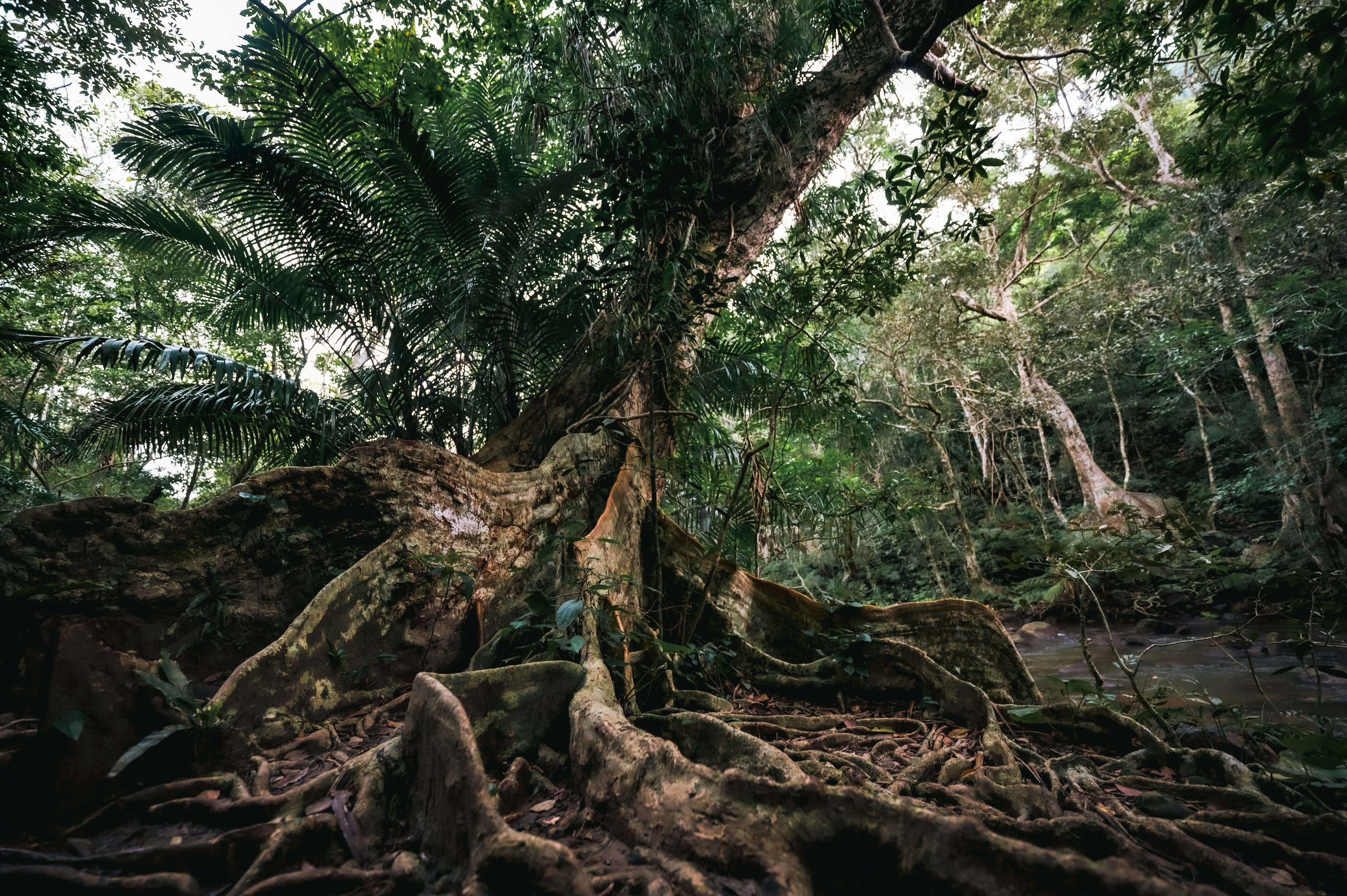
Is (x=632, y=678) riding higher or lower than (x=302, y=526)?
lower

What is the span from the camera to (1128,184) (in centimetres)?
1154

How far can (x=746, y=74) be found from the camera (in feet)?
16.3

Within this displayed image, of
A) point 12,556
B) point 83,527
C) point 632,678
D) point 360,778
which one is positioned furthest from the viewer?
point 632,678

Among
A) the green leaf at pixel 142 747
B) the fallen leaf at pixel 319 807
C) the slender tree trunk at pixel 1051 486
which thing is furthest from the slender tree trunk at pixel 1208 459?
the green leaf at pixel 142 747

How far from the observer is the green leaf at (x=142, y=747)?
1676 mm

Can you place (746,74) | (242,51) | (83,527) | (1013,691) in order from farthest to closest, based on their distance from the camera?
(746,74), (242,51), (1013,691), (83,527)

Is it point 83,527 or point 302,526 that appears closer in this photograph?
point 83,527

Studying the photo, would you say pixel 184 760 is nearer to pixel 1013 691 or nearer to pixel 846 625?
pixel 846 625

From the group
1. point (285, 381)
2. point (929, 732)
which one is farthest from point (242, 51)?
point (929, 732)

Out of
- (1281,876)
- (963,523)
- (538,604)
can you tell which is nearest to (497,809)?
(538,604)

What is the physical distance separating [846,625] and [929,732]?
1115 millimetres

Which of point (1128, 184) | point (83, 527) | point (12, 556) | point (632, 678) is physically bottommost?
point (632, 678)

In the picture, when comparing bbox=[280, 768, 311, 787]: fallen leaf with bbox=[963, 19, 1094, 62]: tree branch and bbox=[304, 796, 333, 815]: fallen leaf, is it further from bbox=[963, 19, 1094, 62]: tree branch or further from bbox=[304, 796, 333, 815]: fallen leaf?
bbox=[963, 19, 1094, 62]: tree branch

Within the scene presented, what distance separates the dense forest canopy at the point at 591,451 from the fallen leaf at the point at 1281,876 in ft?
0.04
